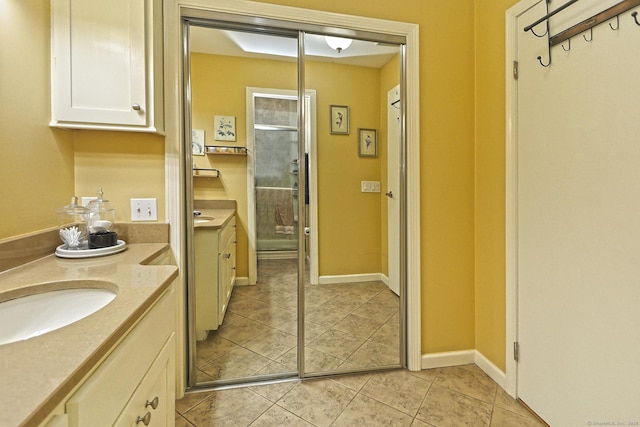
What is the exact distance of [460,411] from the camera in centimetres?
155

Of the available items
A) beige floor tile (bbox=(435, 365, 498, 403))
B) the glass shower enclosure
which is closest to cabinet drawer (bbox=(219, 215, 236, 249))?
the glass shower enclosure

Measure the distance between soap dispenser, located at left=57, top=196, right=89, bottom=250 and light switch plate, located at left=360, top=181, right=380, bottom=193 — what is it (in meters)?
1.53

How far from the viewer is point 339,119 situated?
6.42 feet

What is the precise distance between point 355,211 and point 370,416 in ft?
3.81

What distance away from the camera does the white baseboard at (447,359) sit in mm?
1926

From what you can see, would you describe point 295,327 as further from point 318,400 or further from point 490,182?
point 490,182

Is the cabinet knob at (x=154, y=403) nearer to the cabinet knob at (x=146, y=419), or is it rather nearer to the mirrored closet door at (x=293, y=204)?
the cabinet knob at (x=146, y=419)

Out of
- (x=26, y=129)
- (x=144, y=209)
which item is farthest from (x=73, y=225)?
(x=26, y=129)

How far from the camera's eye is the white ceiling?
5.83 ft
